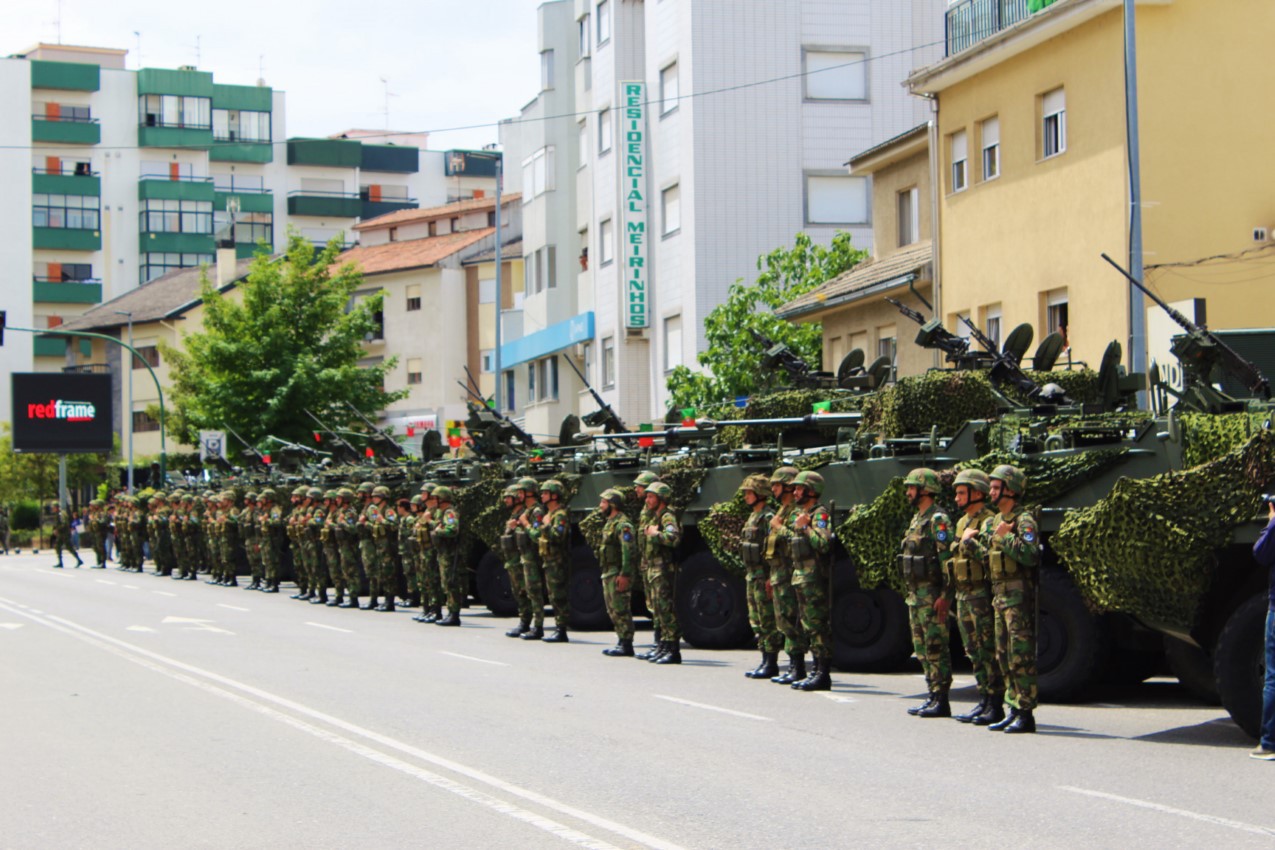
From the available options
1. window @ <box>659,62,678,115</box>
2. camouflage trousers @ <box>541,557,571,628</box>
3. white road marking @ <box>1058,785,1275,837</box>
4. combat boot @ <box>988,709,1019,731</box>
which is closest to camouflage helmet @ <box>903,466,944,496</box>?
combat boot @ <box>988,709,1019,731</box>

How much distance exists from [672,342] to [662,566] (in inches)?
971

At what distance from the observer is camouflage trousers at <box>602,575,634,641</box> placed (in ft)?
57.1

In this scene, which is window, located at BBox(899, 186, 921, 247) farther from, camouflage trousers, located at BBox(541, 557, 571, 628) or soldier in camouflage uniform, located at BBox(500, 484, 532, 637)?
camouflage trousers, located at BBox(541, 557, 571, 628)

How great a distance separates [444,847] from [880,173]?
2681 cm

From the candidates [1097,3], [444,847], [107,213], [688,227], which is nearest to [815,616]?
[444,847]

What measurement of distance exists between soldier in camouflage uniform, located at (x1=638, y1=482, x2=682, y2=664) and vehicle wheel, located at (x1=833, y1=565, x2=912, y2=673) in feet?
5.25

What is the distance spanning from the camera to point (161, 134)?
88.4m

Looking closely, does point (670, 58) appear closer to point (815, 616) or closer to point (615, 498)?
point (615, 498)

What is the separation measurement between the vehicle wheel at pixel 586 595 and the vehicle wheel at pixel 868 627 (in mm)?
5985

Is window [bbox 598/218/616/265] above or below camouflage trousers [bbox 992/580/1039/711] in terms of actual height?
above

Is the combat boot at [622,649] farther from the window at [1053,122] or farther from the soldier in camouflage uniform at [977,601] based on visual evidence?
the window at [1053,122]

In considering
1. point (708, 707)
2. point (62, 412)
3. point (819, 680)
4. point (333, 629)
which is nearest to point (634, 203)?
point (333, 629)

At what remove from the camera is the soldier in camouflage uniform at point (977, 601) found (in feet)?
39.4

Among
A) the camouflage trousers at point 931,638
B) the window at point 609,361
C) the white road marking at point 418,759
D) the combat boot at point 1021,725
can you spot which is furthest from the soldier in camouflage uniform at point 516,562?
the window at point 609,361
